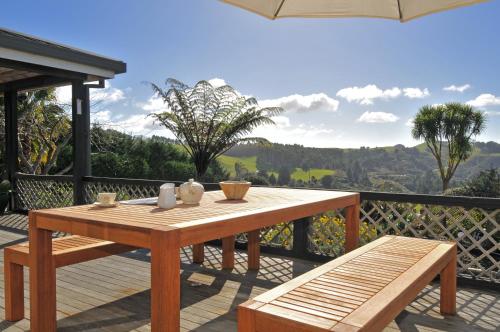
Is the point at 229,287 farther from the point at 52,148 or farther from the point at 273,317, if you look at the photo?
the point at 52,148

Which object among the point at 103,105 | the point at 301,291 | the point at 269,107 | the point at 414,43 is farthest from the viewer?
the point at 414,43

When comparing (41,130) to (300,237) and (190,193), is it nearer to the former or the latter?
(300,237)

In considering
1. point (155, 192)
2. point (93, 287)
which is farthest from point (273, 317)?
point (155, 192)

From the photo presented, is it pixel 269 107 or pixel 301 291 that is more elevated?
pixel 269 107

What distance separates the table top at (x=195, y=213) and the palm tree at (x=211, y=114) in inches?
323

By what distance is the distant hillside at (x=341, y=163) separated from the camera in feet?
37.7

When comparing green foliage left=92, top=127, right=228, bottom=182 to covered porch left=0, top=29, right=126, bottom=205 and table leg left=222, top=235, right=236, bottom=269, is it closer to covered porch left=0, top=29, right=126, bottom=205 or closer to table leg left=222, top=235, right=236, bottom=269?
covered porch left=0, top=29, right=126, bottom=205

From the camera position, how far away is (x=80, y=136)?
5.58 metres

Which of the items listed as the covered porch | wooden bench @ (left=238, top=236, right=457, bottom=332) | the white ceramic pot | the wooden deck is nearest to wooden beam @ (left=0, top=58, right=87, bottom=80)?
the covered porch

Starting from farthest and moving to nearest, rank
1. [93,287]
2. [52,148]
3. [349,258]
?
[52,148]
[93,287]
[349,258]

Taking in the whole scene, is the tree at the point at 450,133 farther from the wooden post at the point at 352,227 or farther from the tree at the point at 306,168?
the wooden post at the point at 352,227

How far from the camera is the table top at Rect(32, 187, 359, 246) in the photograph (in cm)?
181

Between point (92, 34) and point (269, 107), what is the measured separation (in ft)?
17.4

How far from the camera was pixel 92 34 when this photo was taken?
37.3ft
